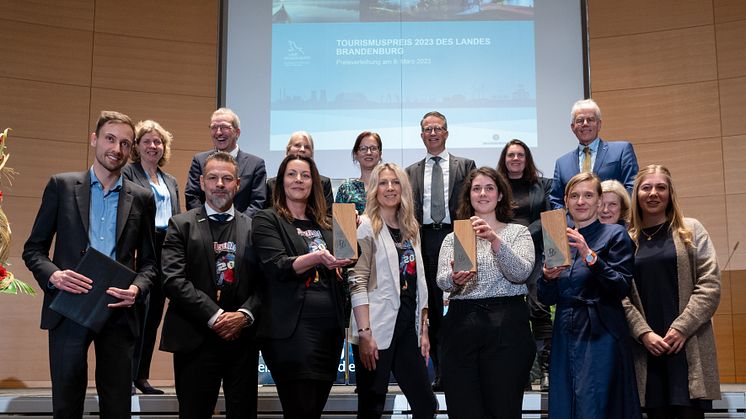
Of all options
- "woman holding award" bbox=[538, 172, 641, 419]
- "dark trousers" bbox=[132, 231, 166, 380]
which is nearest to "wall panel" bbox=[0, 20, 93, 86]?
"dark trousers" bbox=[132, 231, 166, 380]

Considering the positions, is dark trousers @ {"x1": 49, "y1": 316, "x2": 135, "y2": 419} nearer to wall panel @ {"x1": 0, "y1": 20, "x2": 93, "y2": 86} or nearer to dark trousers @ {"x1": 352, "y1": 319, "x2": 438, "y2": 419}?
dark trousers @ {"x1": 352, "y1": 319, "x2": 438, "y2": 419}

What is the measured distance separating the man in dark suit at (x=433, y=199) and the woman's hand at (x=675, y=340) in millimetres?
1159

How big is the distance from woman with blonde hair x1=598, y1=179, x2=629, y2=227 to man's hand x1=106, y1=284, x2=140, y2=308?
2123 millimetres

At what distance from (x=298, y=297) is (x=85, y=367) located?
3.02ft

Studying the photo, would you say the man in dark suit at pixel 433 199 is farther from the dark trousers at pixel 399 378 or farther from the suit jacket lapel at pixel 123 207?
the suit jacket lapel at pixel 123 207

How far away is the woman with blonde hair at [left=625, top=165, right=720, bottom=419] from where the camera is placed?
10.2 feet

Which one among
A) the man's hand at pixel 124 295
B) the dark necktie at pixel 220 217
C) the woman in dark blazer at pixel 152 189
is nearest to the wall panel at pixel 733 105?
the woman in dark blazer at pixel 152 189

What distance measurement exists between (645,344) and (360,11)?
467cm

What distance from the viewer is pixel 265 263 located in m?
2.99

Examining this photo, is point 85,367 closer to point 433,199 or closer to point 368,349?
point 368,349

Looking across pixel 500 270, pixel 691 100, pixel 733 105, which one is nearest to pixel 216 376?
pixel 500 270

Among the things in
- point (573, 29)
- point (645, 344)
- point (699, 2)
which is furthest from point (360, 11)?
point (645, 344)

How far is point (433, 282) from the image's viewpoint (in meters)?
3.85

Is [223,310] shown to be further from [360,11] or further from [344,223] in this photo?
[360,11]
